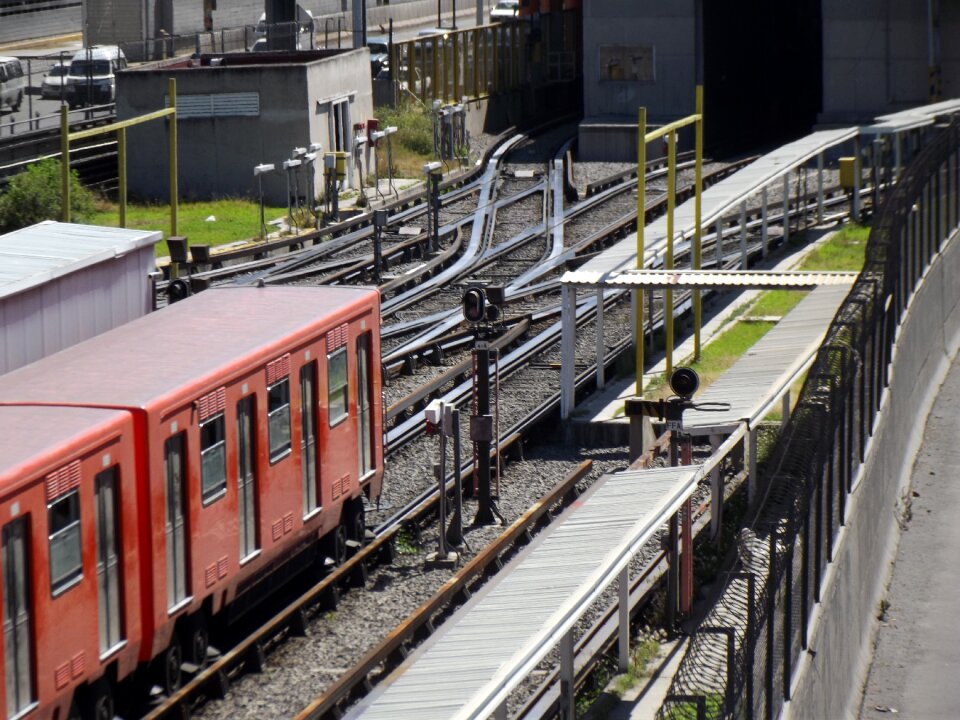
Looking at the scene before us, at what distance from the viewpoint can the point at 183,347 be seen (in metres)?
12.7

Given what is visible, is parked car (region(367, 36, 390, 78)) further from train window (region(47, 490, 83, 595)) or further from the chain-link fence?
train window (region(47, 490, 83, 595))

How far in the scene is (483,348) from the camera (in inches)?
626

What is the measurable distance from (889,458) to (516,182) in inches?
826

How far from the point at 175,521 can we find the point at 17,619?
196 cm

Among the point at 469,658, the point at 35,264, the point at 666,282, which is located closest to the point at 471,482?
the point at 666,282

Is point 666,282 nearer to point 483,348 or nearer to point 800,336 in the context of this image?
point 800,336

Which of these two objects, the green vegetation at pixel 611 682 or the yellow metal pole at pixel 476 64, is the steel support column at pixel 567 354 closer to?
the green vegetation at pixel 611 682

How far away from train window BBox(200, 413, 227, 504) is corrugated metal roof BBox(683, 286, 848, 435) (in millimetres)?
3955

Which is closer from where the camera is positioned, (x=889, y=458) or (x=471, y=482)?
(x=889, y=458)

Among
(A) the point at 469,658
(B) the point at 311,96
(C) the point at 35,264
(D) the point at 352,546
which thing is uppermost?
(B) the point at 311,96

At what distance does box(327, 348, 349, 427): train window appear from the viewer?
14.1 meters

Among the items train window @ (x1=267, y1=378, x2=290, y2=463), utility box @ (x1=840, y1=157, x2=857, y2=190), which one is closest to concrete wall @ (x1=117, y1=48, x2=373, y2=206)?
utility box @ (x1=840, y1=157, x2=857, y2=190)

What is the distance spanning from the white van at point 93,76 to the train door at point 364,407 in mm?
28682

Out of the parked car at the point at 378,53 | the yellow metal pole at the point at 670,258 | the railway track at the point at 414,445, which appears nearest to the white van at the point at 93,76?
the parked car at the point at 378,53
